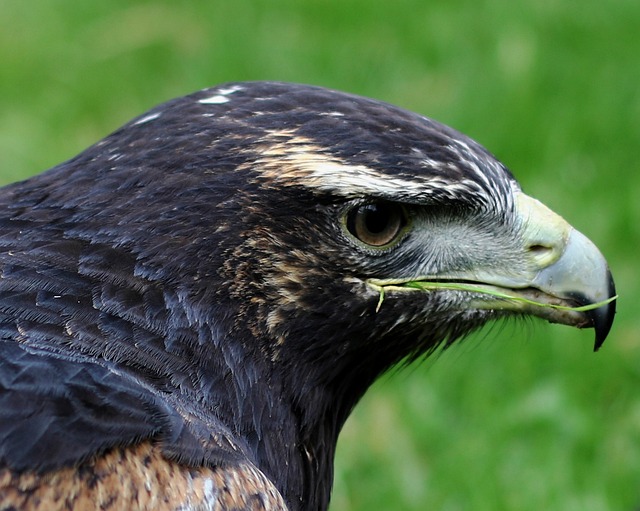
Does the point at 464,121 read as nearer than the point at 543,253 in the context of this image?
No

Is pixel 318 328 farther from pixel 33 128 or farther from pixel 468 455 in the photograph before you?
pixel 33 128

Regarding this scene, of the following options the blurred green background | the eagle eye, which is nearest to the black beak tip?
the eagle eye

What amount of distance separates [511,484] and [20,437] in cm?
287

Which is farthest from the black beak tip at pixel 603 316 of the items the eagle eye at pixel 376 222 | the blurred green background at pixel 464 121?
the blurred green background at pixel 464 121

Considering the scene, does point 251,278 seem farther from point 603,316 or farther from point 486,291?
point 603,316

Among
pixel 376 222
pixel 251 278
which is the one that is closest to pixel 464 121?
pixel 376 222

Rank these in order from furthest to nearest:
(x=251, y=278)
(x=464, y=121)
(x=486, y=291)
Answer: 1. (x=464, y=121)
2. (x=486, y=291)
3. (x=251, y=278)

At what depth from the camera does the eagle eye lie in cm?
346

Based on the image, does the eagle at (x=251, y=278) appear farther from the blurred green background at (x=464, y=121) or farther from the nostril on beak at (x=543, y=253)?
the blurred green background at (x=464, y=121)

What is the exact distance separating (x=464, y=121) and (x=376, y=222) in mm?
4418

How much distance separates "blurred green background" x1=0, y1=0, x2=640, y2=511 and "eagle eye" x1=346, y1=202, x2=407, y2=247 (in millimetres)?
1542

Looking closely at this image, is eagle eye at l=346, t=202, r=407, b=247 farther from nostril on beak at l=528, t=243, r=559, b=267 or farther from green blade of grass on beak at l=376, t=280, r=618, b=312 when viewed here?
nostril on beak at l=528, t=243, r=559, b=267

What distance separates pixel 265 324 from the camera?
3.45 metres

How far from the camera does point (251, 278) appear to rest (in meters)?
3.42
